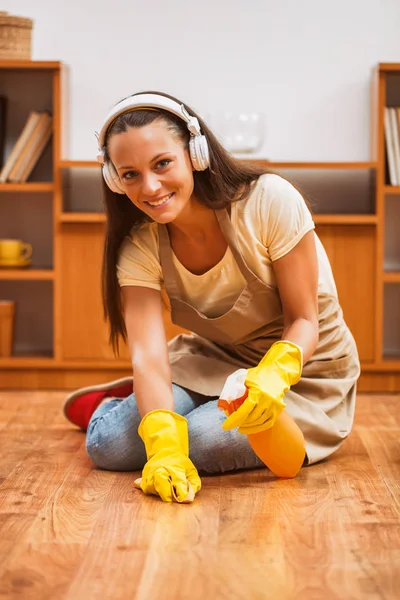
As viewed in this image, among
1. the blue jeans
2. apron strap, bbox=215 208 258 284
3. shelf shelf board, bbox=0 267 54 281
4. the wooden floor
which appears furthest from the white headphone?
shelf shelf board, bbox=0 267 54 281

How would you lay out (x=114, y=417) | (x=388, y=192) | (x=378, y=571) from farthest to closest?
(x=388, y=192) < (x=114, y=417) < (x=378, y=571)

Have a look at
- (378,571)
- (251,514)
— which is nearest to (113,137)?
(251,514)

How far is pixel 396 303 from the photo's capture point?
136 inches

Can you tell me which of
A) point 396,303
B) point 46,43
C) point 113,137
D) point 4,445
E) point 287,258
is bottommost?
point 4,445

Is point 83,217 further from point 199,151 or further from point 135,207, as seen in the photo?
point 199,151

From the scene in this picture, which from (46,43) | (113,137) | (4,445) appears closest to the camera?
(113,137)

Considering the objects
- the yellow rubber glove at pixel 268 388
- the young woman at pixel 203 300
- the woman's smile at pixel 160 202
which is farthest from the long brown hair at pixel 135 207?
the yellow rubber glove at pixel 268 388

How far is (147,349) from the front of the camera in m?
1.98

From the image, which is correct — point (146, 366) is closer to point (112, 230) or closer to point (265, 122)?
point (112, 230)

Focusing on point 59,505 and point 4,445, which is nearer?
point 59,505

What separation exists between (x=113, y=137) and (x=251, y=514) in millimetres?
796

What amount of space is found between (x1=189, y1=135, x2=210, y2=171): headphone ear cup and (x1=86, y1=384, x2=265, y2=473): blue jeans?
58cm

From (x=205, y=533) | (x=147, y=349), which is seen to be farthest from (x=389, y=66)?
(x=205, y=533)

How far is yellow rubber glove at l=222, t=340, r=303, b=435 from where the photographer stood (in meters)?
1.75
